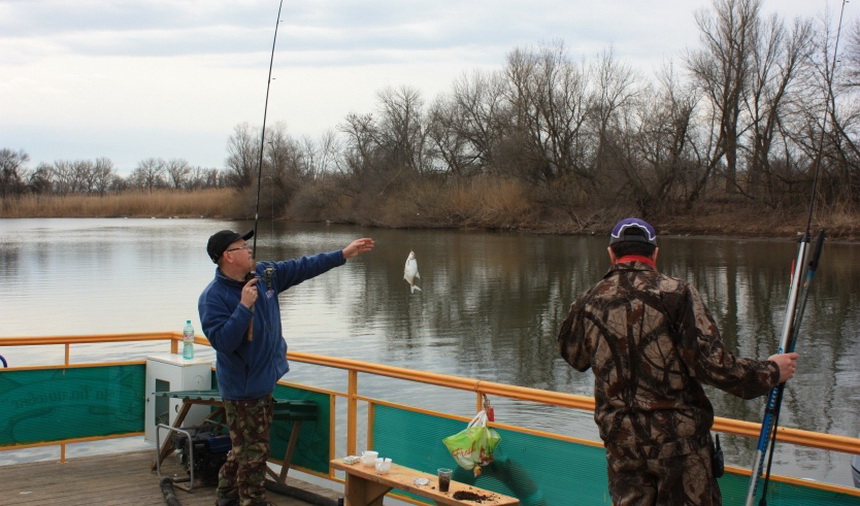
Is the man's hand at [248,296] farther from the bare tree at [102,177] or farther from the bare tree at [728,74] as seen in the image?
the bare tree at [102,177]

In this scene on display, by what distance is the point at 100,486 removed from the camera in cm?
570

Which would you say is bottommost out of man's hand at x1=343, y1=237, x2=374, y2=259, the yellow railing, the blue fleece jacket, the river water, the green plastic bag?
the river water

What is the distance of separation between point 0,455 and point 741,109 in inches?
1893

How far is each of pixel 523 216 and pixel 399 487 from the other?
53.9 meters

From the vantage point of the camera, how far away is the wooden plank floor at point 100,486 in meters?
5.41

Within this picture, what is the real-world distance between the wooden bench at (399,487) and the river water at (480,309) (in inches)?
247

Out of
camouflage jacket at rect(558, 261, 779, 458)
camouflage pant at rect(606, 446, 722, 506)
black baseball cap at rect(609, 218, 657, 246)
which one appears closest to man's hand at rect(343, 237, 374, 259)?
black baseball cap at rect(609, 218, 657, 246)

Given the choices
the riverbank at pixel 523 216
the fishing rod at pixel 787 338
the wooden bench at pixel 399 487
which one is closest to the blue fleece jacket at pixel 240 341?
the wooden bench at pixel 399 487

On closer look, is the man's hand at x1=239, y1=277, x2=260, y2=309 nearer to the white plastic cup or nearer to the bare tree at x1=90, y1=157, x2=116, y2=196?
the white plastic cup

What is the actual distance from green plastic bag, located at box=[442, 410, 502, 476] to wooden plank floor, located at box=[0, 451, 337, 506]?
1077 millimetres

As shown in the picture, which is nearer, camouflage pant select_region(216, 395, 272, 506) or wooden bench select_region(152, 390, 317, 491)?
camouflage pant select_region(216, 395, 272, 506)

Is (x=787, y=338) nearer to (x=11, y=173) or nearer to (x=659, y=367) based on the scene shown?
(x=659, y=367)

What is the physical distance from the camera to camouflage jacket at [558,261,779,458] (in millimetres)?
3207

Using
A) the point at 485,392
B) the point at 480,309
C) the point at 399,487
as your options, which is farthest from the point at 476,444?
the point at 480,309
